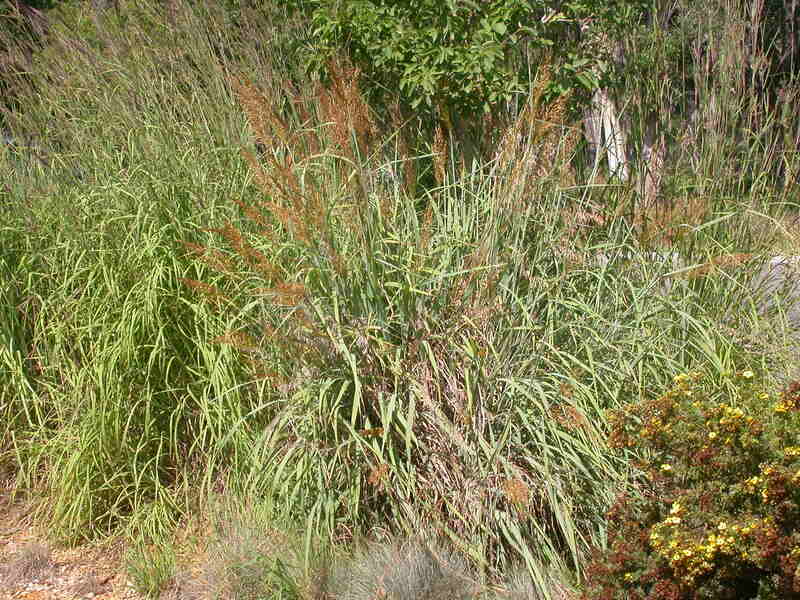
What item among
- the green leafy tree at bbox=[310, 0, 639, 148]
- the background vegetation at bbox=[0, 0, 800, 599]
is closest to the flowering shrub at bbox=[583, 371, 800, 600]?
the background vegetation at bbox=[0, 0, 800, 599]

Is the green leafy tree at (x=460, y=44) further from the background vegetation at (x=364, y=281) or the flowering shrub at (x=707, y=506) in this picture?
the flowering shrub at (x=707, y=506)

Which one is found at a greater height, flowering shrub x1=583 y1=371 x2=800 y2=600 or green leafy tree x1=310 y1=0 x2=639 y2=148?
green leafy tree x1=310 y1=0 x2=639 y2=148

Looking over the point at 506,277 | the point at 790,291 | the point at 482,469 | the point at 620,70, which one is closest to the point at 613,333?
the point at 506,277

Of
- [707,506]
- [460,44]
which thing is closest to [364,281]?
[707,506]

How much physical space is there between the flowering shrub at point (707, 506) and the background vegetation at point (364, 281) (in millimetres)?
333

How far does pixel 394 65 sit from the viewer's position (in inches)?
216

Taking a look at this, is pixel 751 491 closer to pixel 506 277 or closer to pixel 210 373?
Answer: pixel 506 277

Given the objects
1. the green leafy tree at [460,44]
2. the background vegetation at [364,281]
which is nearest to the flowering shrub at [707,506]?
the background vegetation at [364,281]

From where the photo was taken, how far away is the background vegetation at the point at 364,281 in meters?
3.98

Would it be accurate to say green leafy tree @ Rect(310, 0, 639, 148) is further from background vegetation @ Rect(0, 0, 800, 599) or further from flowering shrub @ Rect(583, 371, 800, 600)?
flowering shrub @ Rect(583, 371, 800, 600)

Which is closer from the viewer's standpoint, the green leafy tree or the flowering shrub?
the flowering shrub

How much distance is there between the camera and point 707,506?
333cm

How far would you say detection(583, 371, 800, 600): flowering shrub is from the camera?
315cm

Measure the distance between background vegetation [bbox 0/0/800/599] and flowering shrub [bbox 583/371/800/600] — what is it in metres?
0.33
